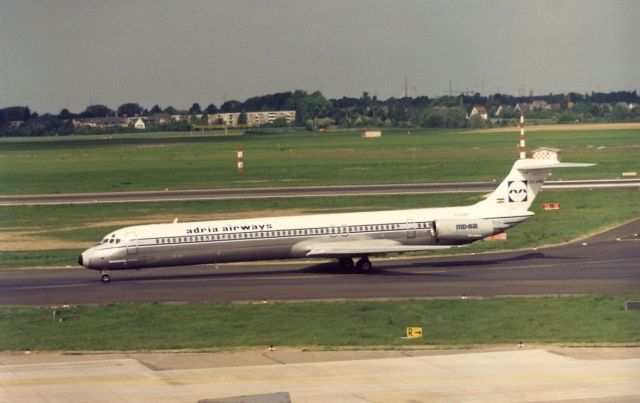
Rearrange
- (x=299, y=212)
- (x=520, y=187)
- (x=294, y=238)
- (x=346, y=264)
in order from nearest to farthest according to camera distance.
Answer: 1. (x=294, y=238)
2. (x=346, y=264)
3. (x=520, y=187)
4. (x=299, y=212)

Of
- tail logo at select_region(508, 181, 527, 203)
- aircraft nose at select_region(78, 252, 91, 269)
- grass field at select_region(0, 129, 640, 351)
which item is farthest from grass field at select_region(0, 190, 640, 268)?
aircraft nose at select_region(78, 252, 91, 269)

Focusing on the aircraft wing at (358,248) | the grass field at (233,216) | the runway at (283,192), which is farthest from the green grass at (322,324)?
the runway at (283,192)

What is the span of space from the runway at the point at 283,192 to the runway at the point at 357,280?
36405mm

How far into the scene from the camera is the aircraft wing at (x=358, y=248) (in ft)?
189

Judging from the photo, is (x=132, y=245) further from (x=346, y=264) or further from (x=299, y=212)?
(x=299, y=212)

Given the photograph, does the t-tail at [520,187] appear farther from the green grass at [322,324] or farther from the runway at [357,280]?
the green grass at [322,324]

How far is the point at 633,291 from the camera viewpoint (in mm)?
49531

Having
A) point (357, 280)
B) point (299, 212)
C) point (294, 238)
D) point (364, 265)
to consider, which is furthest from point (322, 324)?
point (299, 212)

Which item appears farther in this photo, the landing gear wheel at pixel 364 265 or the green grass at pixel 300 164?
the green grass at pixel 300 164

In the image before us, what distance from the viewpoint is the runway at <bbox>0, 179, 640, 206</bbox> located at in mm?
100062

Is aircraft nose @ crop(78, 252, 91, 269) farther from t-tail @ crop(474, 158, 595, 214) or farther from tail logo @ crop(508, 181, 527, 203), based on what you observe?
tail logo @ crop(508, 181, 527, 203)

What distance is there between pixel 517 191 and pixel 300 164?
88940 mm

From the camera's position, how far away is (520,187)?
61.8 m

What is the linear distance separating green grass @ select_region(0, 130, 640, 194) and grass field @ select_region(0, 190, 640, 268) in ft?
74.3
